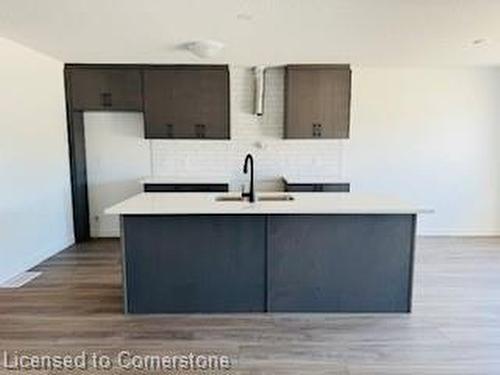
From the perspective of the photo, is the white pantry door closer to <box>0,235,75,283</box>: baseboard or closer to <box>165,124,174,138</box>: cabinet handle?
<box>165,124,174,138</box>: cabinet handle

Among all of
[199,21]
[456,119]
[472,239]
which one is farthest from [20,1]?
[472,239]

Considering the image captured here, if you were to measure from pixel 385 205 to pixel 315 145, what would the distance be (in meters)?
2.69

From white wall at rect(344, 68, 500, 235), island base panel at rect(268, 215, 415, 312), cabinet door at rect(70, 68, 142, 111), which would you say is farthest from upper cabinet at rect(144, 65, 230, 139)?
island base panel at rect(268, 215, 415, 312)

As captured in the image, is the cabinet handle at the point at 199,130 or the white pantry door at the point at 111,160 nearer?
the cabinet handle at the point at 199,130

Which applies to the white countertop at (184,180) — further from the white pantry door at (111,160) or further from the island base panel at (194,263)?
the island base panel at (194,263)

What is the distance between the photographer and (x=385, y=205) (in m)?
3.16

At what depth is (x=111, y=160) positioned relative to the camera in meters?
5.71

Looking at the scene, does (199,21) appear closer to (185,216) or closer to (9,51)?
(185,216)

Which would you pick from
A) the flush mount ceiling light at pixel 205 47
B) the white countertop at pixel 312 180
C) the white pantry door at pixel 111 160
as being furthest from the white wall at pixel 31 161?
the white countertop at pixel 312 180

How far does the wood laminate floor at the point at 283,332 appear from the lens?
2547 millimetres

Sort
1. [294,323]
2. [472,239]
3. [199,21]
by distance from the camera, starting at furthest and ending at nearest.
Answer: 1. [472,239]
2. [199,21]
3. [294,323]

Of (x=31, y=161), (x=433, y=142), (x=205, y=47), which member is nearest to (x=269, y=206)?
(x=205, y=47)

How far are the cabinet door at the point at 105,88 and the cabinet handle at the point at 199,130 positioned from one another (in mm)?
798

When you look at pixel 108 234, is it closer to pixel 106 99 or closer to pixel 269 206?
pixel 106 99
